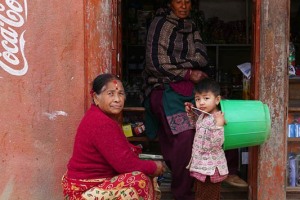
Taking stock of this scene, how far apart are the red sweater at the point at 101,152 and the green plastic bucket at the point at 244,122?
619mm

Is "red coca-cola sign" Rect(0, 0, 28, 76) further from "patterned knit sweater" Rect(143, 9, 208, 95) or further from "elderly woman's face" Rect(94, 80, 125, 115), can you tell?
"patterned knit sweater" Rect(143, 9, 208, 95)

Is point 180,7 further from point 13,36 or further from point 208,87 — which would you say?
point 13,36

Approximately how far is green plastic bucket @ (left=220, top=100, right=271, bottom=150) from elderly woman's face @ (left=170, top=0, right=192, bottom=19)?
1.07 m

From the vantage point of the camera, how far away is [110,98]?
3.29m

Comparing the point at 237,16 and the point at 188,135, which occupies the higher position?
the point at 237,16

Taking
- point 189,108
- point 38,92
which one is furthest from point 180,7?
point 38,92

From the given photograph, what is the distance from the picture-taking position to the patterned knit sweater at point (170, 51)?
13.6 feet

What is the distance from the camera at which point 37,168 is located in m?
3.97

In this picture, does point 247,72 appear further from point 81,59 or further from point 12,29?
point 12,29

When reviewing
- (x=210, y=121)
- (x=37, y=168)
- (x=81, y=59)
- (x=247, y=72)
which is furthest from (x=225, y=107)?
(x=37, y=168)

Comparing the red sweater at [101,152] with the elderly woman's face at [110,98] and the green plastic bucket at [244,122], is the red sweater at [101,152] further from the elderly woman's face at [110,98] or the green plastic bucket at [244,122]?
the green plastic bucket at [244,122]

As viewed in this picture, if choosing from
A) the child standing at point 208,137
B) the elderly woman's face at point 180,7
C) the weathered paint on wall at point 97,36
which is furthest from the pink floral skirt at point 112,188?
the elderly woman's face at point 180,7

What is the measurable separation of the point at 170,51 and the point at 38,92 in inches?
44.4

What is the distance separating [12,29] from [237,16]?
154 inches
